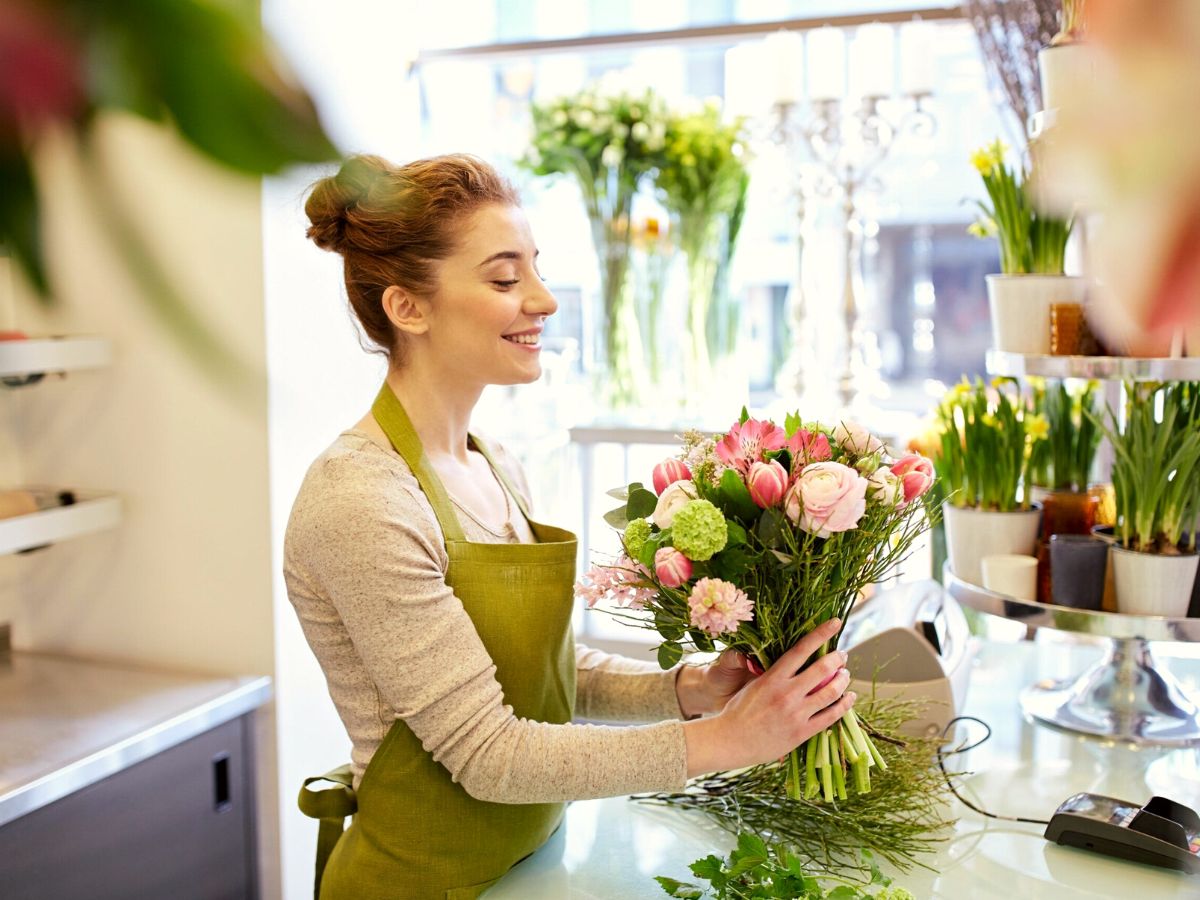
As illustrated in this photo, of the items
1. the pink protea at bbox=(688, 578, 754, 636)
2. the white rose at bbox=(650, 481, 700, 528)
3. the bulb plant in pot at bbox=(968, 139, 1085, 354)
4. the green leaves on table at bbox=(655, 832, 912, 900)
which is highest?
the bulb plant in pot at bbox=(968, 139, 1085, 354)

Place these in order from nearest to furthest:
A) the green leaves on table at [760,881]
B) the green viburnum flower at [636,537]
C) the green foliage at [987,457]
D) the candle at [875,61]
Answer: the green leaves on table at [760,881] < the green viburnum flower at [636,537] < the green foliage at [987,457] < the candle at [875,61]

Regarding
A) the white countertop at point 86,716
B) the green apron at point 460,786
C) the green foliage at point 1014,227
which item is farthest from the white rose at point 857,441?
the white countertop at point 86,716

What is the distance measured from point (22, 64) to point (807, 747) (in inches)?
51.4

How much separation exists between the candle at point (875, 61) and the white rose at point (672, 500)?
63.0 inches

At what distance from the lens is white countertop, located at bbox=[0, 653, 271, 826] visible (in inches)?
67.0

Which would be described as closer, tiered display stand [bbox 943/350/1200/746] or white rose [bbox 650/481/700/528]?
white rose [bbox 650/481/700/528]

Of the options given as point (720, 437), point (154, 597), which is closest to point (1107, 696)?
point (720, 437)

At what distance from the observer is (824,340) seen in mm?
2920

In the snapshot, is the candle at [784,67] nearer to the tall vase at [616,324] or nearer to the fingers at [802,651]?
the tall vase at [616,324]

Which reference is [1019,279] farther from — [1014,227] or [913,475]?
[913,475]

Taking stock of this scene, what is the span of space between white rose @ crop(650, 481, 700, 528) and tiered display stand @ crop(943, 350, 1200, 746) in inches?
24.9

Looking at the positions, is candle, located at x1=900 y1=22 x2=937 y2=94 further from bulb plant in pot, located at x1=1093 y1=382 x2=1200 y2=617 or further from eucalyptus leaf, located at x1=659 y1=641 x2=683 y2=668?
eucalyptus leaf, located at x1=659 y1=641 x2=683 y2=668

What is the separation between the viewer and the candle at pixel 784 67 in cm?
260

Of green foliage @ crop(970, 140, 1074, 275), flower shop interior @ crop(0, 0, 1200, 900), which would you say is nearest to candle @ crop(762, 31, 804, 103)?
flower shop interior @ crop(0, 0, 1200, 900)
